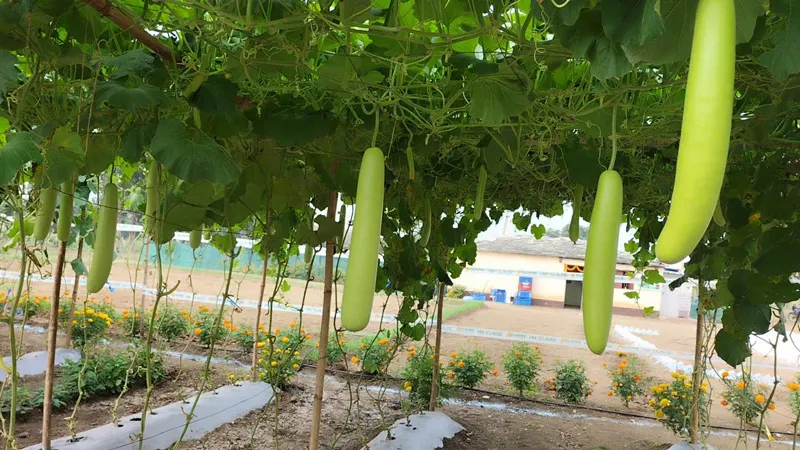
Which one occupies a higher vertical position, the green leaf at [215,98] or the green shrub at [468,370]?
the green leaf at [215,98]

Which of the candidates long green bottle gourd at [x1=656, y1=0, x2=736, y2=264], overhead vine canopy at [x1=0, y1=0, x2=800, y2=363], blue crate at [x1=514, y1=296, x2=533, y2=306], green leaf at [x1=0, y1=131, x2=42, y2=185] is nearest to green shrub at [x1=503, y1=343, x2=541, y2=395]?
overhead vine canopy at [x1=0, y1=0, x2=800, y2=363]

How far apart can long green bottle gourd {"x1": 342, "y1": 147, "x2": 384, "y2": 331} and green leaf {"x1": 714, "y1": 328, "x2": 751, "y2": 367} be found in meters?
1.90

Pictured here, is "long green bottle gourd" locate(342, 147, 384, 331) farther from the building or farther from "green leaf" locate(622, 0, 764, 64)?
the building

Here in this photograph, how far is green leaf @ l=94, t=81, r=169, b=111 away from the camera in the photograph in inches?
51.1

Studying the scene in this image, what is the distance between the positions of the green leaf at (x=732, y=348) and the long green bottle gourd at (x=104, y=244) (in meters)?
2.16

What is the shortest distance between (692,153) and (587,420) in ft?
18.8

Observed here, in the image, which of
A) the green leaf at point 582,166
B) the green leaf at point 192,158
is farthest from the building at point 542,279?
the green leaf at point 192,158

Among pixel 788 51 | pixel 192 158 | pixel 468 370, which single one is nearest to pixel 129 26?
pixel 192 158

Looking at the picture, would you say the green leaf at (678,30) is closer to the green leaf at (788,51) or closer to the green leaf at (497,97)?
the green leaf at (788,51)

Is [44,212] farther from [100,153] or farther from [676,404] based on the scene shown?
[676,404]

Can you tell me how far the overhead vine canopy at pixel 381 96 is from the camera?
→ 1.02 m

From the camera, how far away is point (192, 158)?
122cm

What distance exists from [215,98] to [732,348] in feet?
6.85

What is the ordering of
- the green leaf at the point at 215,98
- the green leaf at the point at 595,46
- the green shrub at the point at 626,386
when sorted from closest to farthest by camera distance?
the green leaf at the point at 595,46
the green leaf at the point at 215,98
the green shrub at the point at 626,386
